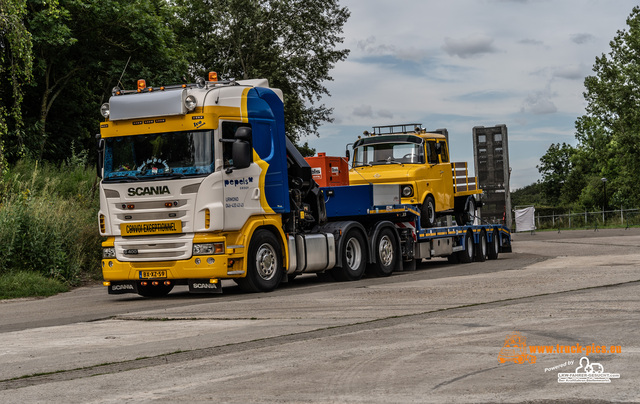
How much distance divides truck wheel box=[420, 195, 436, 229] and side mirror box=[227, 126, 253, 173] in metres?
8.68

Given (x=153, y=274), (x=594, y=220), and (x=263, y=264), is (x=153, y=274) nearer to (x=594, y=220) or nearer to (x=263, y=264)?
(x=263, y=264)

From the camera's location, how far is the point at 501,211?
30.8 meters

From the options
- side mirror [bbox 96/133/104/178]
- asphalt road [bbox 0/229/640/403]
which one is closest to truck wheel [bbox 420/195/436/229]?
asphalt road [bbox 0/229/640/403]

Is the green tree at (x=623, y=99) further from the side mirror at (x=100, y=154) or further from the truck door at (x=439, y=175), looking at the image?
the side mirror at (x=100, y=154)

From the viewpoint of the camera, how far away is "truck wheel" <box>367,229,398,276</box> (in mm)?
19891

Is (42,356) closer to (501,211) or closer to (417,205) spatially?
(417,205)

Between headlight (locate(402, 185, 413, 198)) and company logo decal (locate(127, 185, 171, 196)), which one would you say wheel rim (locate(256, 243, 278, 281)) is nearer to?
company logo decal (locate(127, 185, 171, 196))

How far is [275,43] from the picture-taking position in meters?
47.4

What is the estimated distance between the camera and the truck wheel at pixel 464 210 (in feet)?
83.7

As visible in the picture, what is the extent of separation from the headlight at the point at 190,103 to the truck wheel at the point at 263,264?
2497 mm

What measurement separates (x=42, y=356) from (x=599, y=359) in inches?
212

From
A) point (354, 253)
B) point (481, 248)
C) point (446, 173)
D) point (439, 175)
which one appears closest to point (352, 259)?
point (354, 253)

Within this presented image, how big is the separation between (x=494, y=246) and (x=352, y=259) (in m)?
9.19

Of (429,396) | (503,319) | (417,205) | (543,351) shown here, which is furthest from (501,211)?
(429,396)
